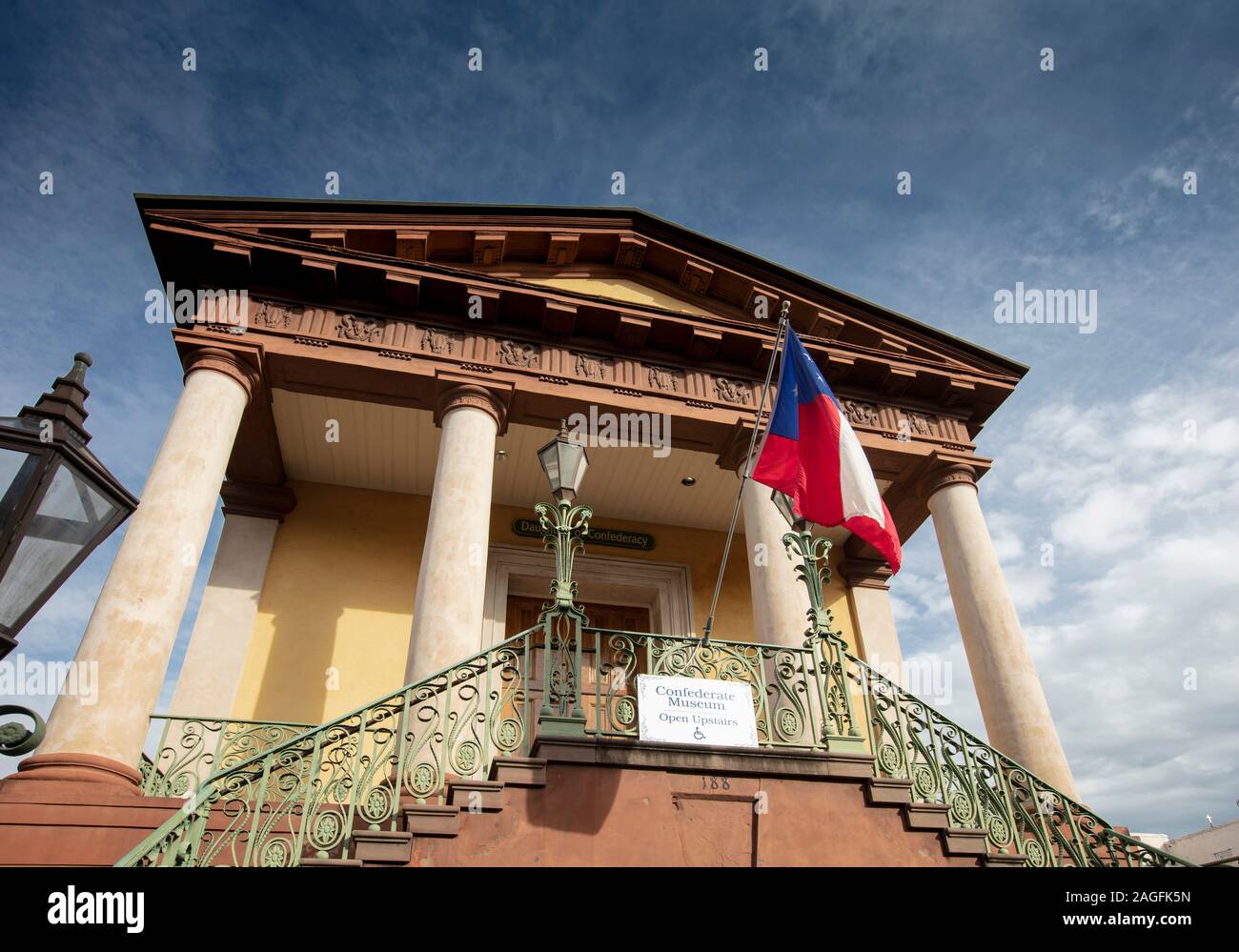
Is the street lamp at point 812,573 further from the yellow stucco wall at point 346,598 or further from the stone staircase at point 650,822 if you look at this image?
the yellow stucco wall at point 346,598

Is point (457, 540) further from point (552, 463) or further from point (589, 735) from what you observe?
point (589, 735)

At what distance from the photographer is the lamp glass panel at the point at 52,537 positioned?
8.55ft

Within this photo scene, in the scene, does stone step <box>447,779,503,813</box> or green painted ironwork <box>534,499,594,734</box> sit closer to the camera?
stone step <box>447,779,503,813</box>

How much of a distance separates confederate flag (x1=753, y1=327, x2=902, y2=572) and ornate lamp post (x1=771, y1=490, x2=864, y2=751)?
10.1 inches

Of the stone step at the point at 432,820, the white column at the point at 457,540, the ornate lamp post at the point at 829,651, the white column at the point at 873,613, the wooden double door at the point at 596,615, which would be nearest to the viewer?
the stone step at the point at 432,820

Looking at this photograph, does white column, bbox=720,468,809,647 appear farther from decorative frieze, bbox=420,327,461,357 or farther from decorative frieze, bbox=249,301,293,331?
decorative frieze, bbox=249,301,293,331

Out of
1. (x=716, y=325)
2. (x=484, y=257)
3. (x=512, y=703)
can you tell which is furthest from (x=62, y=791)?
(x=716, y=325)

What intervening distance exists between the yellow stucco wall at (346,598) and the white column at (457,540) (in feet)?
10.4

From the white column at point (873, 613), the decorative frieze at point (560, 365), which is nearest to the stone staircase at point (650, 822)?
the decorative frieze at point (560, 365)

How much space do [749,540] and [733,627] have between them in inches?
142

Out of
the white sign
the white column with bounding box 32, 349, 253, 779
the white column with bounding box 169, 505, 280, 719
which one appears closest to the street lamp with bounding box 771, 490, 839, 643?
the white sign

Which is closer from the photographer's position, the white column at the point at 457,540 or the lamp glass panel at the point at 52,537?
the lamp glass panel at the point at 52,537

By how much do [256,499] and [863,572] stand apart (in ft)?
35.2

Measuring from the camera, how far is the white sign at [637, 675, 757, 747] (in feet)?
21.8
